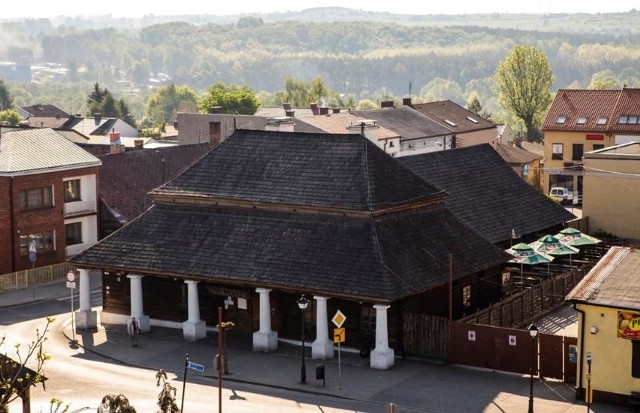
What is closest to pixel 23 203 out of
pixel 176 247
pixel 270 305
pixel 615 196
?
pixel 176 247

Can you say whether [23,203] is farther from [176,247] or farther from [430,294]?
[430,294]

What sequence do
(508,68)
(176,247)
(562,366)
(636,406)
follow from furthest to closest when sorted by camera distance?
(508,68), (176,247), (562,366), (636,406)

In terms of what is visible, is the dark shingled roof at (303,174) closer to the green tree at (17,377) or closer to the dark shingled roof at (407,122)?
the green tree at (17,377)

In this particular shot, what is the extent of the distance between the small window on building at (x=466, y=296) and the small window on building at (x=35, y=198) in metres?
25.9

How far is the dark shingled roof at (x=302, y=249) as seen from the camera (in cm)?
4669

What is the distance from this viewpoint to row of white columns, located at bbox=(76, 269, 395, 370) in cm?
4541

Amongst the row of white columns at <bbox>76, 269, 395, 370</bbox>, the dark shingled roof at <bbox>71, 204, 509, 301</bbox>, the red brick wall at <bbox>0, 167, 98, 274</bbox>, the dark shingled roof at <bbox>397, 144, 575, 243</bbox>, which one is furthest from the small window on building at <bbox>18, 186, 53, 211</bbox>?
the dark shingled roof at <bbox>397, 144, 575, 243</bbox>

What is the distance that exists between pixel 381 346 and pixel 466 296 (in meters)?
7.51

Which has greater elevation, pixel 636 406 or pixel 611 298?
pixel 611 298

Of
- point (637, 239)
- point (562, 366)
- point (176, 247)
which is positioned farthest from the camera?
point (637, 239)

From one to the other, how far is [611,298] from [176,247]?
18.1m

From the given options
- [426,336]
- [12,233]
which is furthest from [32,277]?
[426,336]

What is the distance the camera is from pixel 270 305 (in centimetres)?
4931

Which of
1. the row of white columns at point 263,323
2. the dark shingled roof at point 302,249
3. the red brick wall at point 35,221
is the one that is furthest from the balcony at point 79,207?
the row of white columns at point 263,323
